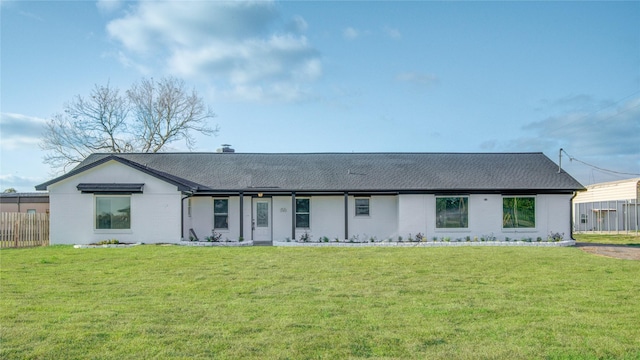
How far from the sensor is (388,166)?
2547 cm

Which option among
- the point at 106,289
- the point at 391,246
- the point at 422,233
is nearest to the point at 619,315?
the point at 106,289

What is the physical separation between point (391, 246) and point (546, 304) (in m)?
11.6

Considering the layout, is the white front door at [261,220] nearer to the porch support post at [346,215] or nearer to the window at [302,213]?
the window at [302,213]

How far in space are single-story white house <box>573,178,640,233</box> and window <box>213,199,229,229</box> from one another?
23707 millimetres

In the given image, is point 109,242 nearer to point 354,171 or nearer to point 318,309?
point 354,171

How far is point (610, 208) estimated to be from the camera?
3594 centimetres

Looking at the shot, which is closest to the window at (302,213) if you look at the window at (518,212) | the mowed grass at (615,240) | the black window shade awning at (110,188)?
the black window shade awning at (110,188)

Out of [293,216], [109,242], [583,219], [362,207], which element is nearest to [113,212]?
[109,242]

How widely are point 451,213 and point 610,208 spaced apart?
19439 mm

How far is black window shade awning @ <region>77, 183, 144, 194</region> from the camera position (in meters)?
21.1

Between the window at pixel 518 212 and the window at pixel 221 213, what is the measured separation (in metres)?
12.2

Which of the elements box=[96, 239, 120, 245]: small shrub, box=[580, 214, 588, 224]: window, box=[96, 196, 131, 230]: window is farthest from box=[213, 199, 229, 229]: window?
box=[580, 214, 588, 224]: window

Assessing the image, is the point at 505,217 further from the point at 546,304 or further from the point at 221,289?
the point at 221,289

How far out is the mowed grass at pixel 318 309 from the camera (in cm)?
648
